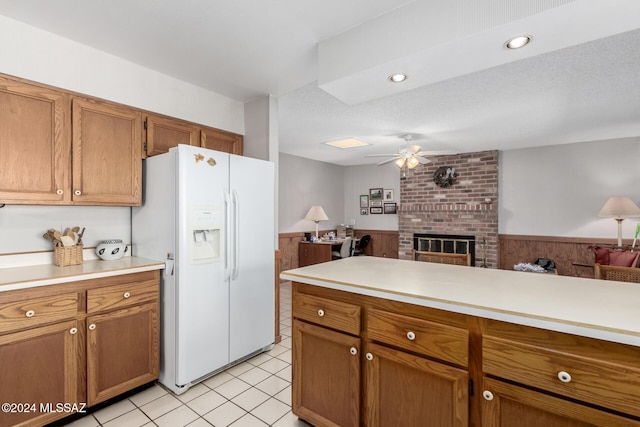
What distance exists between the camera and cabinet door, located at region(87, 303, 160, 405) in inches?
73.3

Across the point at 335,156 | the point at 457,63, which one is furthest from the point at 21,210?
the point at 335,156

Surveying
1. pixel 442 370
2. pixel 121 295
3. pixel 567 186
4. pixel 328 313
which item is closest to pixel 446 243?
pixel 567 186

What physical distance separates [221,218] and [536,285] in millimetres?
2019

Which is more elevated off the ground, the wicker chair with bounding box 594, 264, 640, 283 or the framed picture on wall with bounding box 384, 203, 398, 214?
the framed picture on wall with bounding box 384, 203, 398, 214

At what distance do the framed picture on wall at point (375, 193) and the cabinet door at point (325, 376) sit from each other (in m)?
5.55

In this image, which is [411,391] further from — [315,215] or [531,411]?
[315,215]

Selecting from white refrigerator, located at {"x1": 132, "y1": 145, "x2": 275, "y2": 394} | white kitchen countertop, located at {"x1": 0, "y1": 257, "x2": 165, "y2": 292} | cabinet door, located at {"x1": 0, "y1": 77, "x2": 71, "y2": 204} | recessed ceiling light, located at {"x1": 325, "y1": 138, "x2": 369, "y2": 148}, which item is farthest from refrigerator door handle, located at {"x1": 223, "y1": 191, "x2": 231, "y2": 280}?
recessed ceiling light, located at {"x1": 325, "y1": 138, "x2": 369, "y2": 148}

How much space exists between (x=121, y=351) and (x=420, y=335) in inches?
74.9

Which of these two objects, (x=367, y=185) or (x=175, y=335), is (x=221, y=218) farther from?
(x=367, y=185)

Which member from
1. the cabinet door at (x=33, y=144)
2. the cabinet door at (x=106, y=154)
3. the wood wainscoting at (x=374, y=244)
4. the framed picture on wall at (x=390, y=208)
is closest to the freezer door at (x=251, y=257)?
the cabinet door at (x=106, y=154)

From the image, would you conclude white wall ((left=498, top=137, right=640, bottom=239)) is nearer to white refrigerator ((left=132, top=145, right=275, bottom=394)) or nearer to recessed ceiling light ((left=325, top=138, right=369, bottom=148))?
recessed ceiling light ((left=325, top=138, right=369, bottom=148))

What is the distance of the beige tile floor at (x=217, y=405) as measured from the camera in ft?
5.96

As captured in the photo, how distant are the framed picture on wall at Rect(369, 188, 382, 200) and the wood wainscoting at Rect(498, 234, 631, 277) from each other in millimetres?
2547

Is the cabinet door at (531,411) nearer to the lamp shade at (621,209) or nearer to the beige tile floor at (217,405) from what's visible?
the beige tile floor at (217,405)
